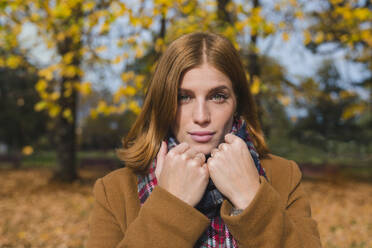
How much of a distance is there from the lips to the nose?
46 millimetres

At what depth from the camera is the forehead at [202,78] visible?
1471mm

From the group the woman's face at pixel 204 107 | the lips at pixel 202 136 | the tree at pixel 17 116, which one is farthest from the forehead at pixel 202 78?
the tree at pixel 17 116

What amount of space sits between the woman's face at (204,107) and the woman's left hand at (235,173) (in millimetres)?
118

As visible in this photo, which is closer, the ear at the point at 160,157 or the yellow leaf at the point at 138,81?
the ear at the point at 160,157

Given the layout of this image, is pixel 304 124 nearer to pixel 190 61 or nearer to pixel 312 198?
pixel 312 198

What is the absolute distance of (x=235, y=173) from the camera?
4.32ft

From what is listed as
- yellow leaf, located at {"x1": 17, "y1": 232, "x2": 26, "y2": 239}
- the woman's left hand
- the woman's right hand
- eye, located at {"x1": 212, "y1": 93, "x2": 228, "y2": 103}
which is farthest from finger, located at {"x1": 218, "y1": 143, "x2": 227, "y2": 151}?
yellow leaf, located at {"x1": 17, "y1": 232, "x2": 26, "y2": 239}

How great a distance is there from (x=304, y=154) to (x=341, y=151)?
239 centimetres

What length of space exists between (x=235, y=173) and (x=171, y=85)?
49 centimetres

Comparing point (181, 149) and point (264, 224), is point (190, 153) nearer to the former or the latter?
point (181, 149)

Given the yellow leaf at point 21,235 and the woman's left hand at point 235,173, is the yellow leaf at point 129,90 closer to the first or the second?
the woman's left hand at point 235,173

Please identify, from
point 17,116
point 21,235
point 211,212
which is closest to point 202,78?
point 211,212

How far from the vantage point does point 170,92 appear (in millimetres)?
1502

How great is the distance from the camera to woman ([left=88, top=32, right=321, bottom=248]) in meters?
1.24
